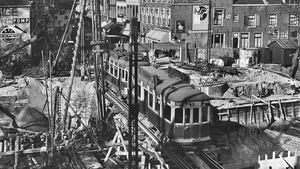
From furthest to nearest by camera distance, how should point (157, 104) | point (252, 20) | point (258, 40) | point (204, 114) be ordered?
point (258, 40) < point (252, 20) < point (157, 104) < point (204, 114)

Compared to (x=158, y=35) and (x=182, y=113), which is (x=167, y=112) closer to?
(x=182, y=113)

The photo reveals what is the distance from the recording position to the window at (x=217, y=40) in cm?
5206

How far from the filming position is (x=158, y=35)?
176 feet

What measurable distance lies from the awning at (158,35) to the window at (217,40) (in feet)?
15.0

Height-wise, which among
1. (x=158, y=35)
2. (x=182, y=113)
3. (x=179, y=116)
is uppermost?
(x=158, y=35)

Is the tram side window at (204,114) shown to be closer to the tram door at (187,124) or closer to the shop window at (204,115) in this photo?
the shop window at (204,115)

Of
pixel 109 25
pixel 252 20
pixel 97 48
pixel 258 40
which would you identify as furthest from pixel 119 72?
pixel 109 25

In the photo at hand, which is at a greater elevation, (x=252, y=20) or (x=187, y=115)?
(x=252, y=20)

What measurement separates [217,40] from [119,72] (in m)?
21.8

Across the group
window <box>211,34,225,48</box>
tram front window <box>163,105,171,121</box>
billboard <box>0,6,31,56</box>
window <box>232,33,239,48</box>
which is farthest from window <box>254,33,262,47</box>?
tram front window <box>163,105,171,121</box>

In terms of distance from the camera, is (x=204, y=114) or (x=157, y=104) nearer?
(x=204, y=114)

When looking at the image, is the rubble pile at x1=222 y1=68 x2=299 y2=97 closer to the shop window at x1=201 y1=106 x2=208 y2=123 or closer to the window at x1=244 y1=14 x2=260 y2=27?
the shop window at x1=201 y1=106 x2=208 y2=123

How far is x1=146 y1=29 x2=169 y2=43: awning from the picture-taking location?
52216 mm

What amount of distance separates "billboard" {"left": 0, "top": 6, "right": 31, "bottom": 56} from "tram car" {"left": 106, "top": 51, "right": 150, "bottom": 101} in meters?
8.74
